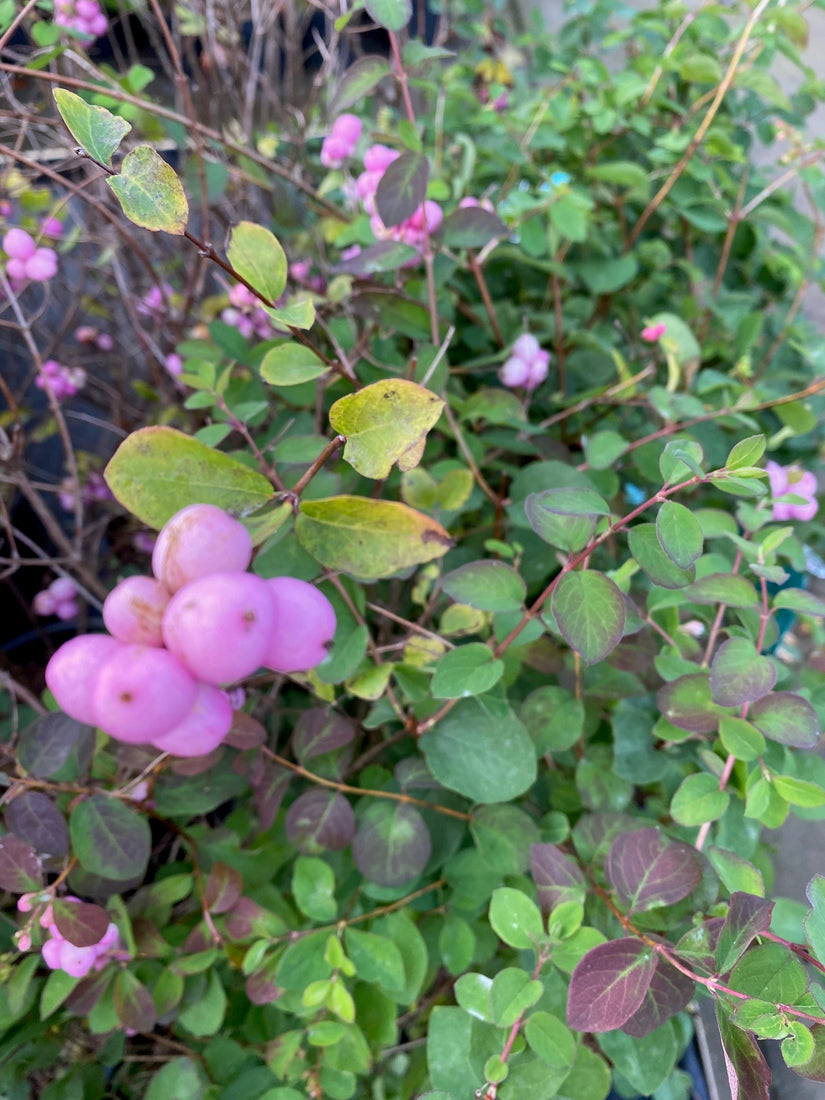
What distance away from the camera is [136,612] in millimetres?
259

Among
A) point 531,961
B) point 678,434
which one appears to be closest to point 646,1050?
point 531,961

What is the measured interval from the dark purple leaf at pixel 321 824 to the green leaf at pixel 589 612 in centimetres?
24

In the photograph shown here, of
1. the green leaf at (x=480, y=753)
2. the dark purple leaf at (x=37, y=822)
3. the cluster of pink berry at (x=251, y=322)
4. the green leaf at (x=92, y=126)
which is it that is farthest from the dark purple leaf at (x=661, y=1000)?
the cluster of pink berry at (x=251, y=322)

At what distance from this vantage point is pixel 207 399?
0.49 m

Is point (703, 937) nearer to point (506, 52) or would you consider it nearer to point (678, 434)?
point (678, 434)

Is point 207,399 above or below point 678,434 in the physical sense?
above

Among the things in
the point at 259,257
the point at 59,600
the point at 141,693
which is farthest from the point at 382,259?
the point at 59,600

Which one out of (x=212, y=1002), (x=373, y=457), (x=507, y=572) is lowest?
(x=212, y=1002)

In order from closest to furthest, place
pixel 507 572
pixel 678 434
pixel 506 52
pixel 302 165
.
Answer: pixel 507 572 < pixel 678 434 < pixel 302 165 < pixel 506 52

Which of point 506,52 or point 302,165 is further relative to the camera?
point 506,52

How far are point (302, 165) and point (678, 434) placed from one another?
2.16 feet

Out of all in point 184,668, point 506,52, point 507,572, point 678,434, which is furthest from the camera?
point 506,52

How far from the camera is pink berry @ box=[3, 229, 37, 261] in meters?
0.55

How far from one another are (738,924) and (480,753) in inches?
6.5
